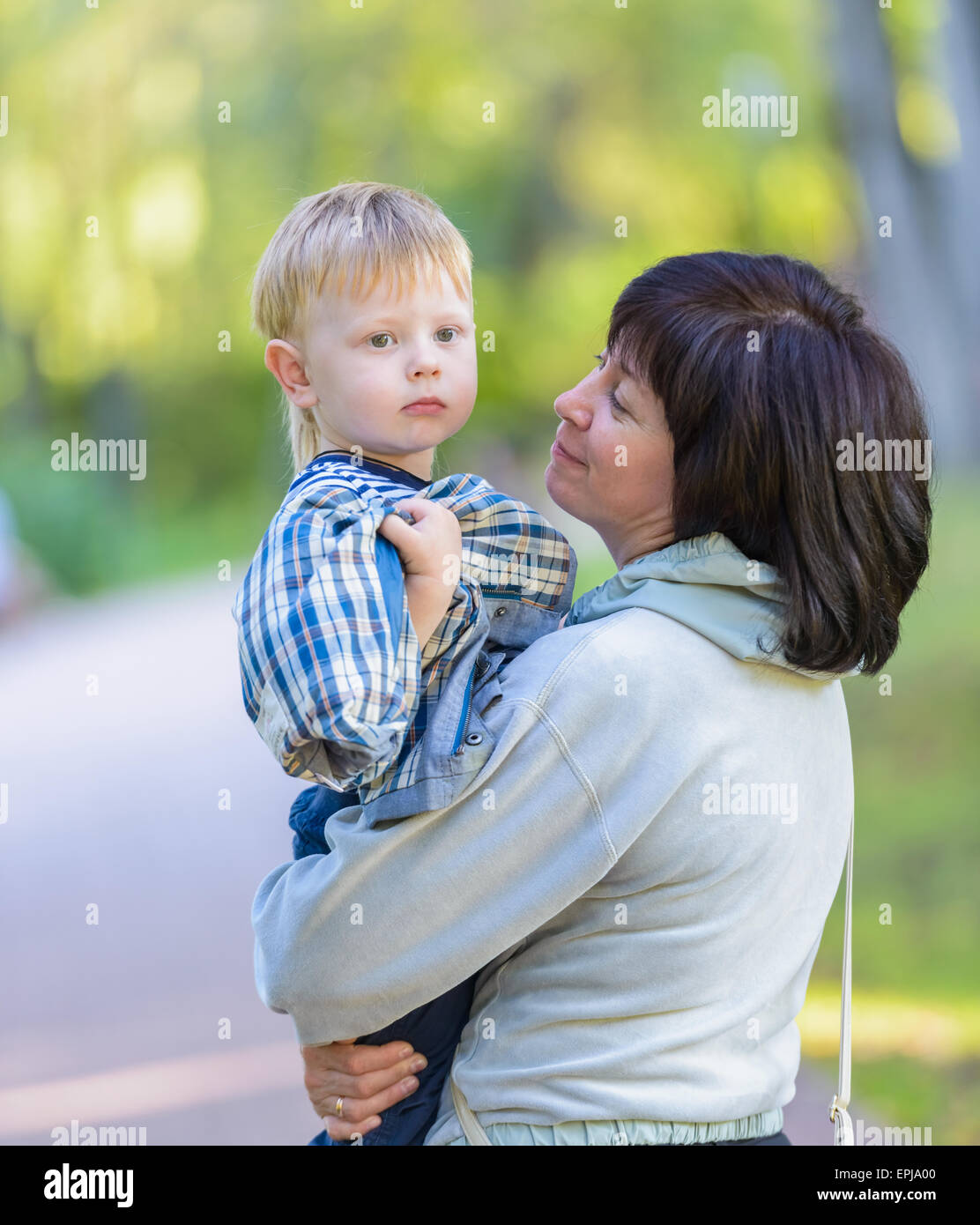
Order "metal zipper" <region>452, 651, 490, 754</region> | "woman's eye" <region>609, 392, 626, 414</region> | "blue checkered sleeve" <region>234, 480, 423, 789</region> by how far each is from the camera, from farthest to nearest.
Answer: "woman's eye" <region>609, 392, 626, 414</region>
"metal zipper" <region>452, 651, 490, 754</region>
"blue checkered sleeve" <region>234, 480, 423, 789</region>

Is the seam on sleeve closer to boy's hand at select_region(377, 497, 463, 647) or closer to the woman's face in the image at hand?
boy's hand at select_region(377, 497, 463, 647)

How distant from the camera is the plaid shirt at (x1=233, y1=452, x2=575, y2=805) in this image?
156 centimetres

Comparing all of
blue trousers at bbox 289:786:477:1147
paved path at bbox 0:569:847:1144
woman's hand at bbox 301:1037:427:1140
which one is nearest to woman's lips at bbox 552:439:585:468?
blue trousers at bbox 289:786:477:1147

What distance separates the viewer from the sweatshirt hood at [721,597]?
1781 mm

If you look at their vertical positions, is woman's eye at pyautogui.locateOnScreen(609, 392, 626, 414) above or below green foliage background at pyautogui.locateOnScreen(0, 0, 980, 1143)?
below

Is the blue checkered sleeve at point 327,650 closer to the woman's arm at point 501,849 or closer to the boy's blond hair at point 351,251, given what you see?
the woman's arm at point 501,849

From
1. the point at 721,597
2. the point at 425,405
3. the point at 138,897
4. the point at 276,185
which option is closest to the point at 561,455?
the point at 425,405

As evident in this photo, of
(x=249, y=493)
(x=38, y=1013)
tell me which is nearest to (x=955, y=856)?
(x=38, y=1013)

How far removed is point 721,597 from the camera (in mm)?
1812

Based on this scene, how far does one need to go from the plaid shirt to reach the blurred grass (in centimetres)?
95

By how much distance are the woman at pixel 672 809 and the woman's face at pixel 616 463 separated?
0.04 ft

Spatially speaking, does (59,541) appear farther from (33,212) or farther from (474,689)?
(474,689)

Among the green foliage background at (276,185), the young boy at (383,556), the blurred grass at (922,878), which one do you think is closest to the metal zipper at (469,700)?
the young boy at (383,556)

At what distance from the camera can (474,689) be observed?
1.83 metres
